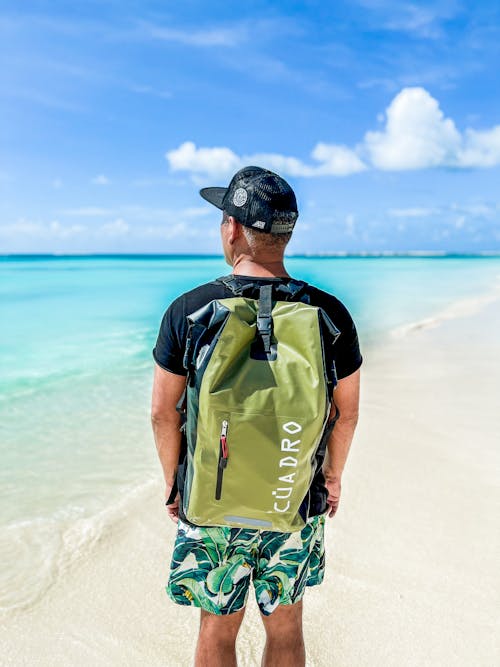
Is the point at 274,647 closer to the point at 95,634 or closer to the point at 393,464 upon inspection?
the point at 95,634

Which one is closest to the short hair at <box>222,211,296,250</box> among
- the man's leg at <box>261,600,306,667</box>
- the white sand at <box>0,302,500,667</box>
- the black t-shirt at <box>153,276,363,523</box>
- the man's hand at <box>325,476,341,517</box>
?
the black t-shirt at <box>153,276,363,523</box>

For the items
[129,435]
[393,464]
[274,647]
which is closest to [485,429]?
[393,464]

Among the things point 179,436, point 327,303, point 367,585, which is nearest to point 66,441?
point 367,585

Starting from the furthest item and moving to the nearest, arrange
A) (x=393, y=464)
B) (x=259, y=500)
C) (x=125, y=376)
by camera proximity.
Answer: (x=125, y=376) < (x=393, y=464) < (x=259, y=500)

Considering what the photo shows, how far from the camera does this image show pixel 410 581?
292cm

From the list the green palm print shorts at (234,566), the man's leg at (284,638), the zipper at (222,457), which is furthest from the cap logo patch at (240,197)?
the man's leg at (284,638)

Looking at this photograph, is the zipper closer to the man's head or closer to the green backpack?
the green backpack

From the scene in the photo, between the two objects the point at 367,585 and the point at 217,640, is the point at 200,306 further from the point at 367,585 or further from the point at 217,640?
the point at 367,585

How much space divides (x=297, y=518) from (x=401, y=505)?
7.25 feet

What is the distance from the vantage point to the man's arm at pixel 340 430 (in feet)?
6.34

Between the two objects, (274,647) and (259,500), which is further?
(274,647)

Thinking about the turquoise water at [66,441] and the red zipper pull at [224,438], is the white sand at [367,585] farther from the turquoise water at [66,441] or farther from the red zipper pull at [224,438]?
the red zipper pull at [224,438]

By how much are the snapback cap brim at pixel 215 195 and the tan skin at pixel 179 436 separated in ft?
0.44

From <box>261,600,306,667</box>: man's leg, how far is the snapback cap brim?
1383mm
